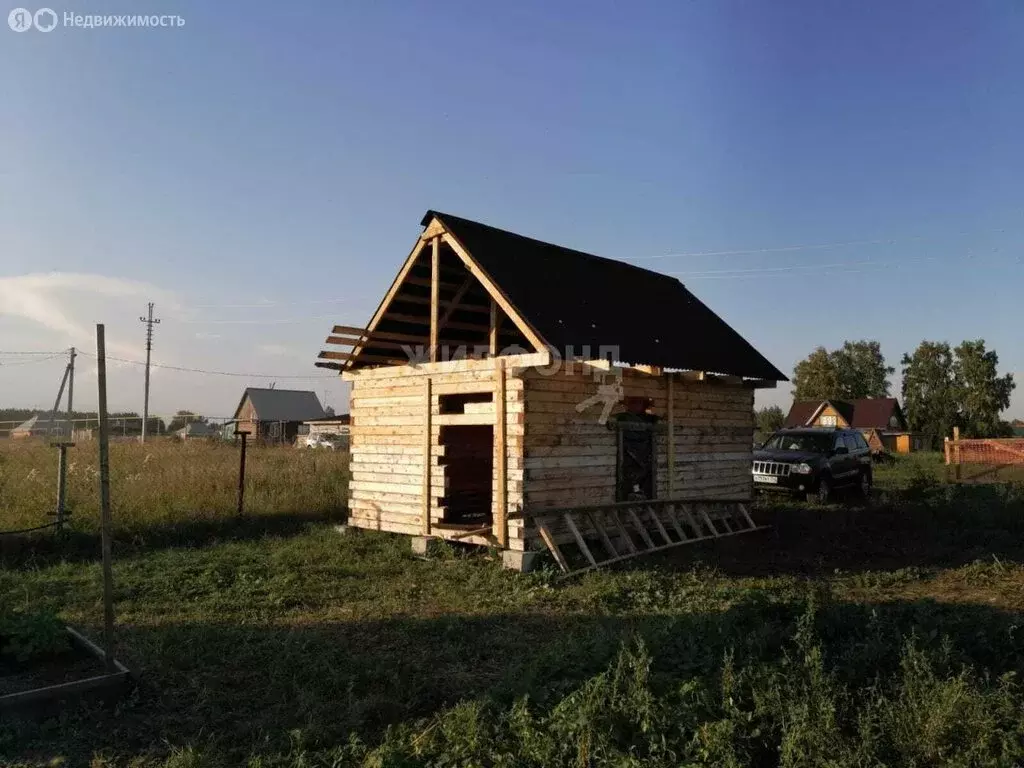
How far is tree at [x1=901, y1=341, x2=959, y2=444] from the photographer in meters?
67.4

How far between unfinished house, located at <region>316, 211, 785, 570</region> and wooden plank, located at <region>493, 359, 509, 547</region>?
0.02 metres

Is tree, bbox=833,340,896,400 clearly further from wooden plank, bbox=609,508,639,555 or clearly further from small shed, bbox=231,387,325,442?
wooden plank, bbox=609,508,639,555

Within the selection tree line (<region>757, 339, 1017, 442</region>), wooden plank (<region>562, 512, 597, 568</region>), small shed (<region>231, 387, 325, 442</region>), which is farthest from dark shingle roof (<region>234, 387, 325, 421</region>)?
wooden plank (<region>562, 512, 597, 568</region>)

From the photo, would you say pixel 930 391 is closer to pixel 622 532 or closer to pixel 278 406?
pixel 278 406

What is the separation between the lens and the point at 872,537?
13992 mm

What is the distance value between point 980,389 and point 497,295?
227 ft

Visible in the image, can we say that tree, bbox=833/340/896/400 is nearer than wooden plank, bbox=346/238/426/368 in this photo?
No

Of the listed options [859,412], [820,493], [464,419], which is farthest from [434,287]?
[859,412]

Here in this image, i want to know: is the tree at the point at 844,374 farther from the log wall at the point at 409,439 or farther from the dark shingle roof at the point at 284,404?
the log wall at the point at 409,439

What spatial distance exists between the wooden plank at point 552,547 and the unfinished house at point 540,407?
0.03m

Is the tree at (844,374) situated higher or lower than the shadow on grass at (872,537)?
higher

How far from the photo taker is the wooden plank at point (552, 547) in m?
10.1

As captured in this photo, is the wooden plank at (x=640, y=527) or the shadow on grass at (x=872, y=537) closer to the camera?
the shadow on grass at (x=872, y=537)

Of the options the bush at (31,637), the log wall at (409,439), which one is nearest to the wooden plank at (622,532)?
the log wall at (409,439)
